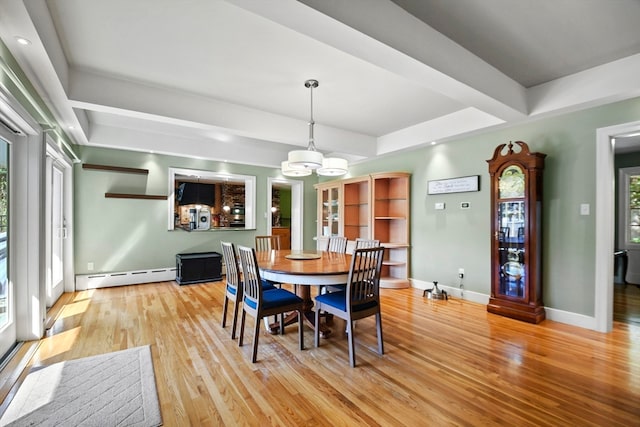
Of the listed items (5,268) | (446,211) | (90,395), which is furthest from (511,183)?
(5,268)

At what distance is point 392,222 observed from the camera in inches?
213

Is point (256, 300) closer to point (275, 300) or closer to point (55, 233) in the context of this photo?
point (275, 300)

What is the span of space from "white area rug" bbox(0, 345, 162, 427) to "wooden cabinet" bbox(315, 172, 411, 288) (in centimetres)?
367

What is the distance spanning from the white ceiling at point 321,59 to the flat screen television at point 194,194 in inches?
82.8

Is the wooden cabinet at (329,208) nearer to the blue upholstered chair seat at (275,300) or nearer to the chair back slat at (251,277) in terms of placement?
the blue upholstered chair seat at (275,300)

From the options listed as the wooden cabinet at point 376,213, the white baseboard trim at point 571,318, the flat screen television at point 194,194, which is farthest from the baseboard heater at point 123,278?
the white baseboard trim at point 571,318

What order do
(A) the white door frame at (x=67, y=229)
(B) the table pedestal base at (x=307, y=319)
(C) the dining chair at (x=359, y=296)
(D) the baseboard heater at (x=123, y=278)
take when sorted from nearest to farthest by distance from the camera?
(C) the dining chair at (x=359, y=296) < (B) the table pedestal base at (x=307, y=319) < (A) the white door frame at (x=67, y=229) < (D) the baseboard heater at (x=123, y=278)

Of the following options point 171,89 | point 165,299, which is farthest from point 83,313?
point 171,89

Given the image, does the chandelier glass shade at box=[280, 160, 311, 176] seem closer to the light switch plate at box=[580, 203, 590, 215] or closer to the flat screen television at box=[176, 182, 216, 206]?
the light switch plate at box=[580, 203, 590, 215]

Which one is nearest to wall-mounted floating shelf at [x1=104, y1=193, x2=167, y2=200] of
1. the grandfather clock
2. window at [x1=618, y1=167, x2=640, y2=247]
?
the grandfather clock

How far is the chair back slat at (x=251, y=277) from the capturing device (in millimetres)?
2461

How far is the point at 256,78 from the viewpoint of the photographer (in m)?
2.95

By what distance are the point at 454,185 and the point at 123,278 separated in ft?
17.9

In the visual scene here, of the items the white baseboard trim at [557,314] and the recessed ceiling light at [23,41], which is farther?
the white baseboard trim at [557,314]
